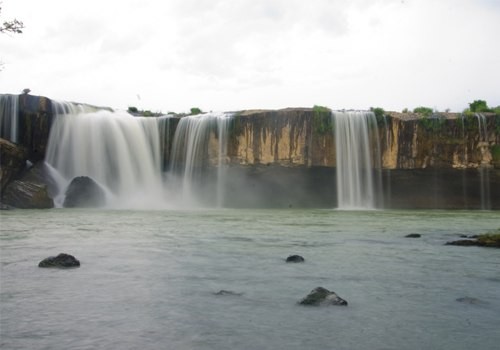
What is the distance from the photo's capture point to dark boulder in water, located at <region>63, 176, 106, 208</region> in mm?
23172

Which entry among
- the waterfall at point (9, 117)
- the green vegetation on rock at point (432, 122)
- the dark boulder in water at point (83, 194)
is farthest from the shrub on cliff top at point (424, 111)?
the waterfall at point (9, 117)

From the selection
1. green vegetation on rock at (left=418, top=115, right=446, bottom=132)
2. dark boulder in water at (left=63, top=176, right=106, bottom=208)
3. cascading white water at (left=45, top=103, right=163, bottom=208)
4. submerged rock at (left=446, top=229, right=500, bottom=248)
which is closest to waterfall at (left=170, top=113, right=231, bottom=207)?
cascading white water at (left=45, top=103, right=163, bottom=208)

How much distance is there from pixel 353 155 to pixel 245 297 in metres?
22.6

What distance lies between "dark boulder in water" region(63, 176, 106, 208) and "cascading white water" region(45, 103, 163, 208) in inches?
59.3

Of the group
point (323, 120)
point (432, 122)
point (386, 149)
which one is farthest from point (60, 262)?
Result: point (432, 122)

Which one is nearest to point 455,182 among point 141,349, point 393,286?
point 393,286

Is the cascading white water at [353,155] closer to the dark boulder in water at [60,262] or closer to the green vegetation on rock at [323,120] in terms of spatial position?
the green vegetation on rock at [323,120]

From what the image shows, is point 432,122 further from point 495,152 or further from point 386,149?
point 495,152

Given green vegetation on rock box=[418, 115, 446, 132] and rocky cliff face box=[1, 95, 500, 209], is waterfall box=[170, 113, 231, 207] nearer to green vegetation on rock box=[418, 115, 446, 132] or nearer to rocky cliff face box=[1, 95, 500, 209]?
rocky cliff face box=[1, 95, 500, 209]

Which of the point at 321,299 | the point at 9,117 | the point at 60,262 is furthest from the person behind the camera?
the point at 9,117

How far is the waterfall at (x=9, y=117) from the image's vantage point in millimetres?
25312

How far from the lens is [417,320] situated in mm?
3656

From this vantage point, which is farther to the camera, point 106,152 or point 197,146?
point 197,146

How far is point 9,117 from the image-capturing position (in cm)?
2555
